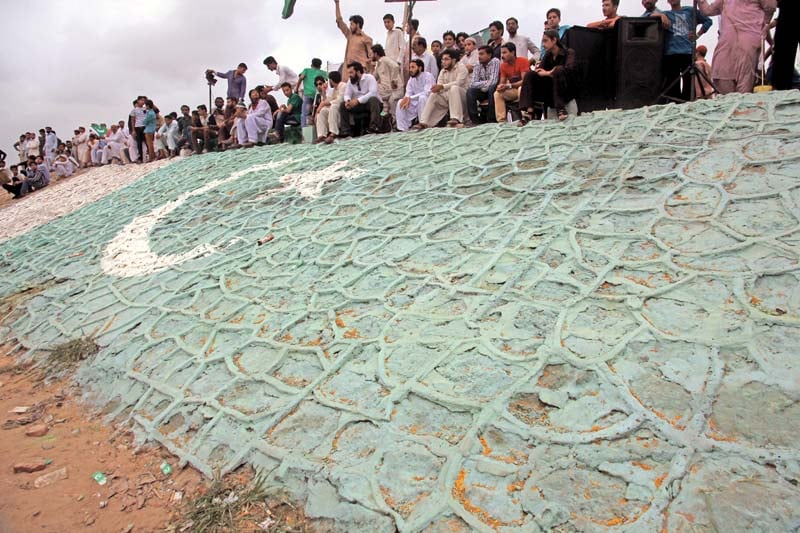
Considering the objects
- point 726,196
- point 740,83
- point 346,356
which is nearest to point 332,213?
point 346,356

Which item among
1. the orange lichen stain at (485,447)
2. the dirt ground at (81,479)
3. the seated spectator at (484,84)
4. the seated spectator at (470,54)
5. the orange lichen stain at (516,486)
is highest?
the seated spectator at (470,54)

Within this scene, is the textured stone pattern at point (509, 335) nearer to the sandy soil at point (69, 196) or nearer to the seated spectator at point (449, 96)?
the seated spectator at point (449, 96)

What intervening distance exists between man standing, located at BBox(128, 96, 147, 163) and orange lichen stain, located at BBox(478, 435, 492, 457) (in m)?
12.8

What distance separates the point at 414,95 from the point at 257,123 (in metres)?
3.55

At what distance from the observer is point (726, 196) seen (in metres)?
3.35

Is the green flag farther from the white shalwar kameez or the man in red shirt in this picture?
the man in red shirt

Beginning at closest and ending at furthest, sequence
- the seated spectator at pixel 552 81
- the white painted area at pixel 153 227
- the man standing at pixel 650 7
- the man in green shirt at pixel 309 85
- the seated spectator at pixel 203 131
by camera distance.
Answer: the white painted area at pixel 153 227 → the seated spectator at pixel 552 81 → the man standing at pixel 650 7 → the man in green shirt at pixel 309 85 → the seated spectator at pixel 203 131

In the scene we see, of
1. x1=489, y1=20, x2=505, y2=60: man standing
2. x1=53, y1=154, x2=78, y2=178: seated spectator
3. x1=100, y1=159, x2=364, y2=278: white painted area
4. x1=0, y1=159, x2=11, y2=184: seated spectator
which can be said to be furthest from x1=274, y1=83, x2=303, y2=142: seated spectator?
x1=0, y1=159, x2=11, y2=184: seated spectator

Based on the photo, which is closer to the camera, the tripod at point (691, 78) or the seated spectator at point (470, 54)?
the tripod at point (691, 78)

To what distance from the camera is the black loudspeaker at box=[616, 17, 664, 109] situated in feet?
18.6

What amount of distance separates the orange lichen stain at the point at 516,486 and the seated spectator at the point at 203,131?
10520 millimetres

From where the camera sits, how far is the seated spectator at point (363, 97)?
7766 mm

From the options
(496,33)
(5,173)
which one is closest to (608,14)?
(496,33)

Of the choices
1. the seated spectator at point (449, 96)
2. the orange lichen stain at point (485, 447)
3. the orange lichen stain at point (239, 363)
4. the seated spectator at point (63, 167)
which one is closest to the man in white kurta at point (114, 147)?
the seated spectator at point (63, 167)
